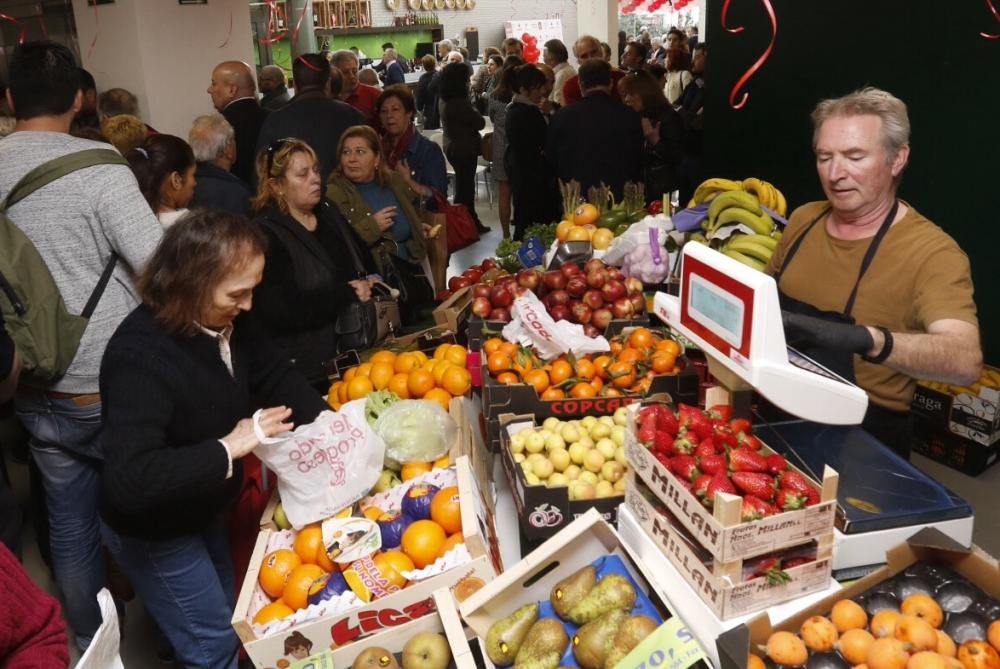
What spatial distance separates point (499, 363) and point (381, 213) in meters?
1.84

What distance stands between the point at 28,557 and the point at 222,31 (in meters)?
4.18

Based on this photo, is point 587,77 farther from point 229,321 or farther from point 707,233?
point 229,321

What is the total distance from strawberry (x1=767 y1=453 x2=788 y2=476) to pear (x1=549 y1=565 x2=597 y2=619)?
0.45 metres

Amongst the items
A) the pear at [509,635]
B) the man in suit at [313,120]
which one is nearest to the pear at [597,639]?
the pear at [509,635]

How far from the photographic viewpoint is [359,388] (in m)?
2.78

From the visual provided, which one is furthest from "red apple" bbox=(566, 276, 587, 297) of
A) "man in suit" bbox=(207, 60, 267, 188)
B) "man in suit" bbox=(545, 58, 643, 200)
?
"man in suit" bbox=(545, 58, 643, 200)

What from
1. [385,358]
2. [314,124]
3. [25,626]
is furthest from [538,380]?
[314,124]

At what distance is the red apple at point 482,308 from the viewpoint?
9.82 feet

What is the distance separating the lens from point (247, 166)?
17.2ft

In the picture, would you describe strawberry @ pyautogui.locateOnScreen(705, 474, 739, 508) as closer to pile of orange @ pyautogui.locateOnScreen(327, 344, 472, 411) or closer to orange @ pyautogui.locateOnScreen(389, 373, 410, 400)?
pile of orange @ pyautogui.locateOnScreen(327, 344, 472, 411)

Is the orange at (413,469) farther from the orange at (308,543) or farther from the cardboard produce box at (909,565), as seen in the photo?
the cardboard produce box at (909,565)

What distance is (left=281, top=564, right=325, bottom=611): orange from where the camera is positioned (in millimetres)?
1956

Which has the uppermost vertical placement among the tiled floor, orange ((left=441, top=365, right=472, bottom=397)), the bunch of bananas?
orange ((left=441, top=365, right=472, bottom=397))

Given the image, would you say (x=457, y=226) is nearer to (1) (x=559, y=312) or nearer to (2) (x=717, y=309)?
(1) (x=559, y=312)
